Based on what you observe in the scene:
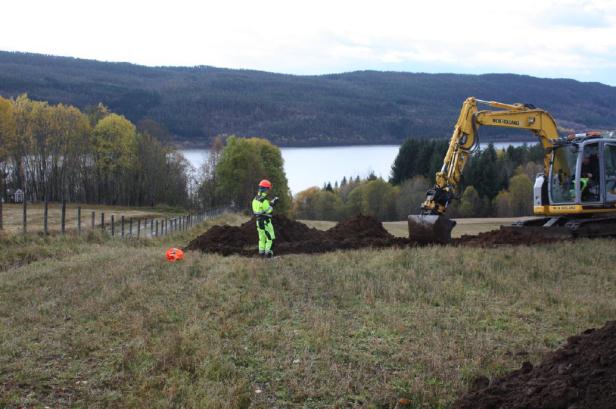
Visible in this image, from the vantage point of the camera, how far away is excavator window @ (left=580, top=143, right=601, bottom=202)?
18453 mm

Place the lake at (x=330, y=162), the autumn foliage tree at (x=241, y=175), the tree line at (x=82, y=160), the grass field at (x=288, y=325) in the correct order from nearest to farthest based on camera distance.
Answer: the grass field at (x=288, y=325) → the tree line at (x=82, y=160) → the autumn foliage tree at (x=241, y=175) → the lake at (x=330, y=162)

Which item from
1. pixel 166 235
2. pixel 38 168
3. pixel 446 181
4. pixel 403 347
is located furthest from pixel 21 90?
pixel 403 347

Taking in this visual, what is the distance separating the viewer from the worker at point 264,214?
16.3 m

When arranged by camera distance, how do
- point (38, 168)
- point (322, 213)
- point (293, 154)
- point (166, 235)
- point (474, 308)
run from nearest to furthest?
point (474, 308) → point (166, 235) → point (38, 168) → point (322, 213) → point (293, 154)

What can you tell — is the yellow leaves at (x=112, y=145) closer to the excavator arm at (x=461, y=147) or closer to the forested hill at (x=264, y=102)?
the forested hill at (x=264, y=102)

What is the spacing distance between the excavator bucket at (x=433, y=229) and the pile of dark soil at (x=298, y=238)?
61 cm

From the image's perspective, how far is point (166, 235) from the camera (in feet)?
97.7

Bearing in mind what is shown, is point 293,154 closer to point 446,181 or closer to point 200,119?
point 200,119

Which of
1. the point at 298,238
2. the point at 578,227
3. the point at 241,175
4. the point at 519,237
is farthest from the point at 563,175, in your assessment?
the point at 241,175

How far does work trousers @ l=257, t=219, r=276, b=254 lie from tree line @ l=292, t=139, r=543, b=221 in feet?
206

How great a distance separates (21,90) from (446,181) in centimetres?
11851

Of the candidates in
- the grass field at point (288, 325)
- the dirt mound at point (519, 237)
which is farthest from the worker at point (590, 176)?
the grass field at point (288, 325)

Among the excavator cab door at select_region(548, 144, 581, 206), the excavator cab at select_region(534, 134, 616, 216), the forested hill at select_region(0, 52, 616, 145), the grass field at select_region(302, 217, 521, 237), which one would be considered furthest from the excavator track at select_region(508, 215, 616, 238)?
the forested hill at select_region(0, 52, 616, 145)

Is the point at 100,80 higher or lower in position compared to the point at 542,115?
higher
